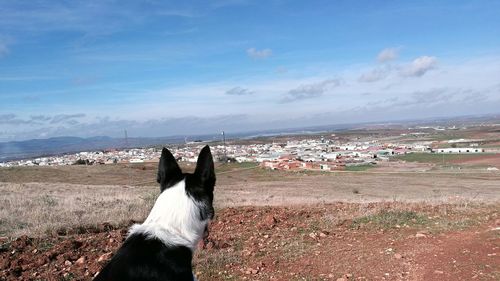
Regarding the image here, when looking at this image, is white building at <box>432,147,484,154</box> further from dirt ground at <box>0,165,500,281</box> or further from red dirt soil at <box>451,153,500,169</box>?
dirt ground at <box>0,165,500,281</box>

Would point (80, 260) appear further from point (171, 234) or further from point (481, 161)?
point (481, 161)

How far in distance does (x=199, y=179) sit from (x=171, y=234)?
0.42 metres

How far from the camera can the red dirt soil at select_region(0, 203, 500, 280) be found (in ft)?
21.9

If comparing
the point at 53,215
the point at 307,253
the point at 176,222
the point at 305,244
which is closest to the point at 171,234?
the point at 176,222

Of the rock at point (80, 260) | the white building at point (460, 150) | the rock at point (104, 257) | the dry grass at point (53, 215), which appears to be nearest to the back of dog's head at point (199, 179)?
the rock at point (104, 257)

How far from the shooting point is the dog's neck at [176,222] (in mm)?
2891

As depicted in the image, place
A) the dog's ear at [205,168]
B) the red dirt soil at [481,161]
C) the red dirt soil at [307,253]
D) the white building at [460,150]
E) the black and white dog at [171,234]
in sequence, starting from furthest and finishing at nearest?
1. the white building at [460,150]
2. the red dirt soil at [481,161]
3. the red dirt soil at [307,253]
4. the dog's ear at [205,168]
5. the black and white dog at [171,234]

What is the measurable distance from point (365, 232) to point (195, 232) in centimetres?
684

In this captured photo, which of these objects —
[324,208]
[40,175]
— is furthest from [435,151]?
[324,208]

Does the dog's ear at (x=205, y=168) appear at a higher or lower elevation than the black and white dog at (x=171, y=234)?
higher

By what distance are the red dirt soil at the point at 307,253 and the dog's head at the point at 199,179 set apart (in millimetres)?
4015

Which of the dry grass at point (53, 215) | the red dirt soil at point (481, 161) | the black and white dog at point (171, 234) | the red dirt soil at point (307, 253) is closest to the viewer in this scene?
the black and white dog at point (171, 234)

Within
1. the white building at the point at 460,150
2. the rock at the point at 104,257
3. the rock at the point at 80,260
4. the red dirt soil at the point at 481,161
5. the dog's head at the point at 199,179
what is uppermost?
the dog's head at the point at 199,179

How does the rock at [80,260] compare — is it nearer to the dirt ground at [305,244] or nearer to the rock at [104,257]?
the dirt ground at [305,244]
